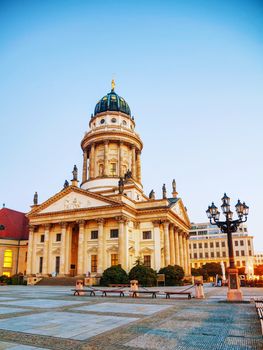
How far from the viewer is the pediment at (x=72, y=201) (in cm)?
4855

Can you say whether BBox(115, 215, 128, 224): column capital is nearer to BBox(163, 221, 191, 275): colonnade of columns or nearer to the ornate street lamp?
BBox(163, 221, 191, 275): colonnade of columns

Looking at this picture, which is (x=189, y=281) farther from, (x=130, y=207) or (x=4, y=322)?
(x=4, y=322)

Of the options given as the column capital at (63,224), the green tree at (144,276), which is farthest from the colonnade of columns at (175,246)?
the column capital at (63,224)

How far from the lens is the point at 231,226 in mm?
19438

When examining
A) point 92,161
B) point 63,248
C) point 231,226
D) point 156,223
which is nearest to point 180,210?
point 156,223

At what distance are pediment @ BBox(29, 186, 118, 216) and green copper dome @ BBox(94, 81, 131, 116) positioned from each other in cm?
2478

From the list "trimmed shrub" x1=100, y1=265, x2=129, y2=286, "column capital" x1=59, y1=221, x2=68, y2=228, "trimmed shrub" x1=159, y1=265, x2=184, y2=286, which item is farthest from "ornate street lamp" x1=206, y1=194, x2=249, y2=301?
"column capital" x1=59, y1=221, x2=68, y2=228

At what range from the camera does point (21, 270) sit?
201 ft

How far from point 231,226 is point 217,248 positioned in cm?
10287

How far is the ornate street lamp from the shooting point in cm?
1834

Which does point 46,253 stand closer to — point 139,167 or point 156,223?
point 156,223

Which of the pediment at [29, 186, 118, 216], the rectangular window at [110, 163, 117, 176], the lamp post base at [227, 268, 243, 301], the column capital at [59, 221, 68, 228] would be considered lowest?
the lamp post base at [227, 268, 243, 301]

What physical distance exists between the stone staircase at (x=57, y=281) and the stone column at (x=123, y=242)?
7041mm

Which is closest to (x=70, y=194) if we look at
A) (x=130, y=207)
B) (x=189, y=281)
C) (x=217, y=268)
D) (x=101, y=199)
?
(x=101, y=199)
